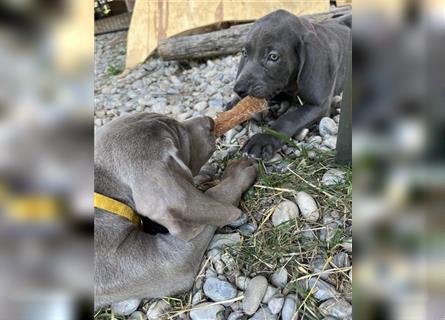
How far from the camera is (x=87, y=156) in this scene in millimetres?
714

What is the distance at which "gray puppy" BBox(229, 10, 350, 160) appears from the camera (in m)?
3.53

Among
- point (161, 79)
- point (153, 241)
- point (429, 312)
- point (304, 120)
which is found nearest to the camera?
point (429, 312)

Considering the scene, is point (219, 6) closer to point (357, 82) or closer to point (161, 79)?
point (161, 79)

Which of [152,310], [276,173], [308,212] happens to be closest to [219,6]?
[276,173]

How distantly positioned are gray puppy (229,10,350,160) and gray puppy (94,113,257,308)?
1023 millimetres

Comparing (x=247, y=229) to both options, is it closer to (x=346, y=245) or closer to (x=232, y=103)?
(x=346, y=245)

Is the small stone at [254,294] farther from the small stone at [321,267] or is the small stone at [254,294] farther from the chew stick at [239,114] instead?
the chew stick at [239,114]

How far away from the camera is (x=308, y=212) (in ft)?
8.91

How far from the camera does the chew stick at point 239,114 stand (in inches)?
134

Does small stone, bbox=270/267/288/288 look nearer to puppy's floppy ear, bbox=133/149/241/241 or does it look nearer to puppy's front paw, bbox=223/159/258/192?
puppy's floppy ear, bbox=133/149/241/241

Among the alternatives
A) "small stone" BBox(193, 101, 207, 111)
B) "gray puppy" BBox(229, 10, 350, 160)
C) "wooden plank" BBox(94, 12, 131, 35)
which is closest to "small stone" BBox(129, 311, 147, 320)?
"gray puppy" BBox(229, 10, 350, 160)

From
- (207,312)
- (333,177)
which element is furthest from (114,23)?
(207,312)

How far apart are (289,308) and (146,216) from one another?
812 millimetres

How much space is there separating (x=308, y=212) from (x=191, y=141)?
0.82 m
